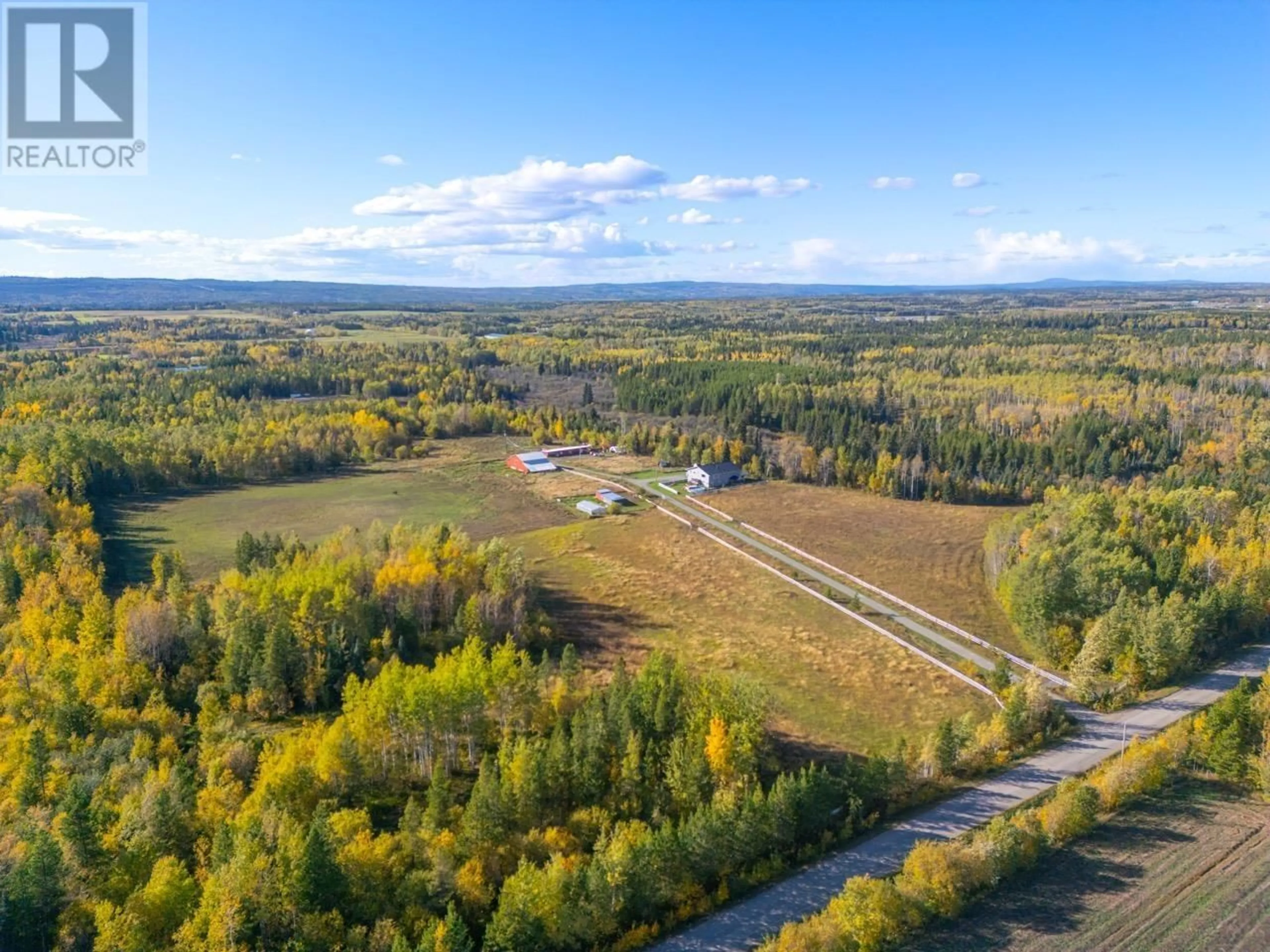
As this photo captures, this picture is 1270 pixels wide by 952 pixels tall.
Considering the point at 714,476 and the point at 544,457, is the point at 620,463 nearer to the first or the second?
the point at 544,457

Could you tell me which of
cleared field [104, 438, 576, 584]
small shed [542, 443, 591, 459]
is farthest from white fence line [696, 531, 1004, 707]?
small shed [542, 443, 591, 459]

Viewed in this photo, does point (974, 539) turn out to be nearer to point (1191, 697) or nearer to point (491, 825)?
point (1191, 697)

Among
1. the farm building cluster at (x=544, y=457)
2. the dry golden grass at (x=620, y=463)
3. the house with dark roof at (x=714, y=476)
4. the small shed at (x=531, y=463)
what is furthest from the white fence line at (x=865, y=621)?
the farm building cluster at (x=544, y=457)

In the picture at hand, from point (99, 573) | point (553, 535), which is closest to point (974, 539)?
point (553, 535)

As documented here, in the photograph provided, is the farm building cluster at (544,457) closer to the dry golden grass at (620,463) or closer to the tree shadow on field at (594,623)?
the dry golden grass at (620,463)

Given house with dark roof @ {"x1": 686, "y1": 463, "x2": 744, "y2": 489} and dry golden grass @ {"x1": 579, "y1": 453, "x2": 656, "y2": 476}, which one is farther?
dry golden grass @ {"x1": 579, "y1": 453, "x2": 656, "y2": 476}

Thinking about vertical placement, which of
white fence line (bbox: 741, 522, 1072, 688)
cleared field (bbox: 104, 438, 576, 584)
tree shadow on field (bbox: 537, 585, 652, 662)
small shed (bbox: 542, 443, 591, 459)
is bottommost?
tree shadow on field (bbox: 537, 585, 652, 662)

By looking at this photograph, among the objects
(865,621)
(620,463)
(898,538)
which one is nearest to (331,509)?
(620,463)

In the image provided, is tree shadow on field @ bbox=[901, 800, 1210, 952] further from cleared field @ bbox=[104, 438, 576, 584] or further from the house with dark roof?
the house with dark roof
